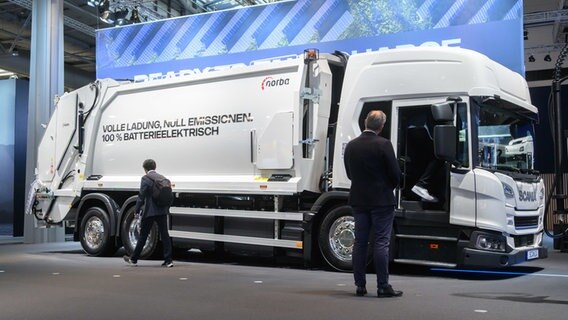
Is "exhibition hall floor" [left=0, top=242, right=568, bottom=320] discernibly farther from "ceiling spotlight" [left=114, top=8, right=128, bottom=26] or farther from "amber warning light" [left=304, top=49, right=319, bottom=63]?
"ceiling spotlight" [left=114, top=8, right=128, bottom=26]

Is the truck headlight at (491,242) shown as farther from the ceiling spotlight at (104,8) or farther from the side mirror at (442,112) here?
the ceiling spotlight at (104,8)

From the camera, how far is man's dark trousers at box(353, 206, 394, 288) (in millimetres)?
5766

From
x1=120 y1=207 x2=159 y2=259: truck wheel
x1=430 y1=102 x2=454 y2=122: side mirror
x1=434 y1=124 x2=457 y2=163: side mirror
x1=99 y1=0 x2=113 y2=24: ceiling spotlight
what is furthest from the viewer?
x1=99 y1=0 x2=113 y2=24: ceiling spotlight

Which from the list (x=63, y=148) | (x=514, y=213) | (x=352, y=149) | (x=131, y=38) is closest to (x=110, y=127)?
(x=63, y=148)

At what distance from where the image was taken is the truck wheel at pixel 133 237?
398 inches

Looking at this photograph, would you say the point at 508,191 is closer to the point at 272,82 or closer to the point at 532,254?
the point at 532,254

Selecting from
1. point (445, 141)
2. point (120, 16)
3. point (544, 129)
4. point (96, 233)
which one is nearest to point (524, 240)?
point (445, 141)

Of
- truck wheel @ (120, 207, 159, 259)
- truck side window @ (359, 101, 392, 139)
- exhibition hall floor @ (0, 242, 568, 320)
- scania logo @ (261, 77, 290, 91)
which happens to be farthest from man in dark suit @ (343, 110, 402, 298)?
truck wheel @ (120, 207, 159, 259)

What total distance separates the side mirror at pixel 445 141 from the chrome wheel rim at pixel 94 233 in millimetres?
6443

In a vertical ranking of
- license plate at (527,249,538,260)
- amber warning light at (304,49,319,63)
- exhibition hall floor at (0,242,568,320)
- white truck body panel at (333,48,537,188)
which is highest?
amber warning light at (304,49,319,63)

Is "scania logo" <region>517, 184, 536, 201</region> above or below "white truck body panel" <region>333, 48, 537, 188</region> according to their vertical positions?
below

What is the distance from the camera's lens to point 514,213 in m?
7.14

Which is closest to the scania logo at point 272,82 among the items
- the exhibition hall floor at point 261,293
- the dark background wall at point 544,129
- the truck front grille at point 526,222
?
the exhibition hall floor at point 261,293

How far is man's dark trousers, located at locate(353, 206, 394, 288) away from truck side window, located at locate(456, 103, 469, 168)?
182cm
